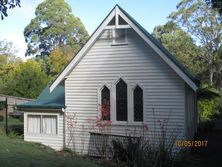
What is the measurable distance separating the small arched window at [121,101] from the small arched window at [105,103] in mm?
458

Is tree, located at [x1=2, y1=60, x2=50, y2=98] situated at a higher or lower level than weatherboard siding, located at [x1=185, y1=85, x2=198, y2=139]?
higher

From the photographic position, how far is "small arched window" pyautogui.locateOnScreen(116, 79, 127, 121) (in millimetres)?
19688

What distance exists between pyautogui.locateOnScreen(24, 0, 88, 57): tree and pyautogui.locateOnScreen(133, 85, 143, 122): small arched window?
6171 cm

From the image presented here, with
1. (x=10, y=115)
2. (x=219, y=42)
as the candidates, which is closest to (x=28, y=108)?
(x=10, y=115)

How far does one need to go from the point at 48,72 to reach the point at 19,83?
2280 cm

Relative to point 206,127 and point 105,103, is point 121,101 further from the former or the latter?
point 206,127

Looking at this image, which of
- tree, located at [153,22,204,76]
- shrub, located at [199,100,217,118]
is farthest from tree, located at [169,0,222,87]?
shrub, located at [199,100,217,118]

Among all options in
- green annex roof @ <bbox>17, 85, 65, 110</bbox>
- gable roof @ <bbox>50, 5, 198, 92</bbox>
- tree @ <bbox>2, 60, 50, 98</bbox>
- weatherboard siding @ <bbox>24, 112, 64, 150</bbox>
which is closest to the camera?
gable roof @ <bbox>50, 5, 198, 92</bbox>

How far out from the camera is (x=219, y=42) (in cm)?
6097

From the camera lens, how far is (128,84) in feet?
64.1

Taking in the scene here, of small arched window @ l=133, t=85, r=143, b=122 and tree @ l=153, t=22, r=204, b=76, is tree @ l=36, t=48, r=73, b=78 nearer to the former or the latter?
tree @ l=153, t=22, r=204, b=76

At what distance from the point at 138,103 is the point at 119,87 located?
4.07ft

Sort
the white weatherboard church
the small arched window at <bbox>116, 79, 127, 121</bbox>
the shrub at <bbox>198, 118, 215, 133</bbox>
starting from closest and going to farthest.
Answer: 1. the white weatherboard church
2. the small arched window at <bbox>116, 79, 127, 121</bbox>
3. the shrub at <bbox>198, 118, 215, 133</bbox>

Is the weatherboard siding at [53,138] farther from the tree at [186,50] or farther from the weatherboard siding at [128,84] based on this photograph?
the tree at [186,50]
